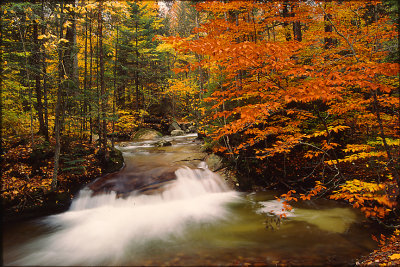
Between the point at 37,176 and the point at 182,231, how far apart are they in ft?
17.0

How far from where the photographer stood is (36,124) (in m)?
9.51

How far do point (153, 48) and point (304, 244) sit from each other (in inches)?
791

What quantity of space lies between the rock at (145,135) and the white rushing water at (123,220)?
1035cm

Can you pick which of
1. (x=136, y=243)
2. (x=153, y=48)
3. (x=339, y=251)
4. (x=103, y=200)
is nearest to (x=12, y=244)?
(x=103, y=200)

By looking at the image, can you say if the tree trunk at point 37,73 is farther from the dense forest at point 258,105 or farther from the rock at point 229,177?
the rock at point 229,177

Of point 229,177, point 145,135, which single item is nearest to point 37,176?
point 229,177

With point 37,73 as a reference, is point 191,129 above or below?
below

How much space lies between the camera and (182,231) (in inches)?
210

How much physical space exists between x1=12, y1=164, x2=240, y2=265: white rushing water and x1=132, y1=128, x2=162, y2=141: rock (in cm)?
1035

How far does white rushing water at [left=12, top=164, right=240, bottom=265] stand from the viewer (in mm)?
4352

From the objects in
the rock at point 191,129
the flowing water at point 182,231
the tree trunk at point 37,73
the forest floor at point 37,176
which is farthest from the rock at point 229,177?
the rock at point 191,129

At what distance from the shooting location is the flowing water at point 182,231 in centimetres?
408

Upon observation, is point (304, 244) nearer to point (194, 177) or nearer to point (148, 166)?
point (194, 177)

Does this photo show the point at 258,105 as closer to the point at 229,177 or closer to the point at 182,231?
the point at 182,231
